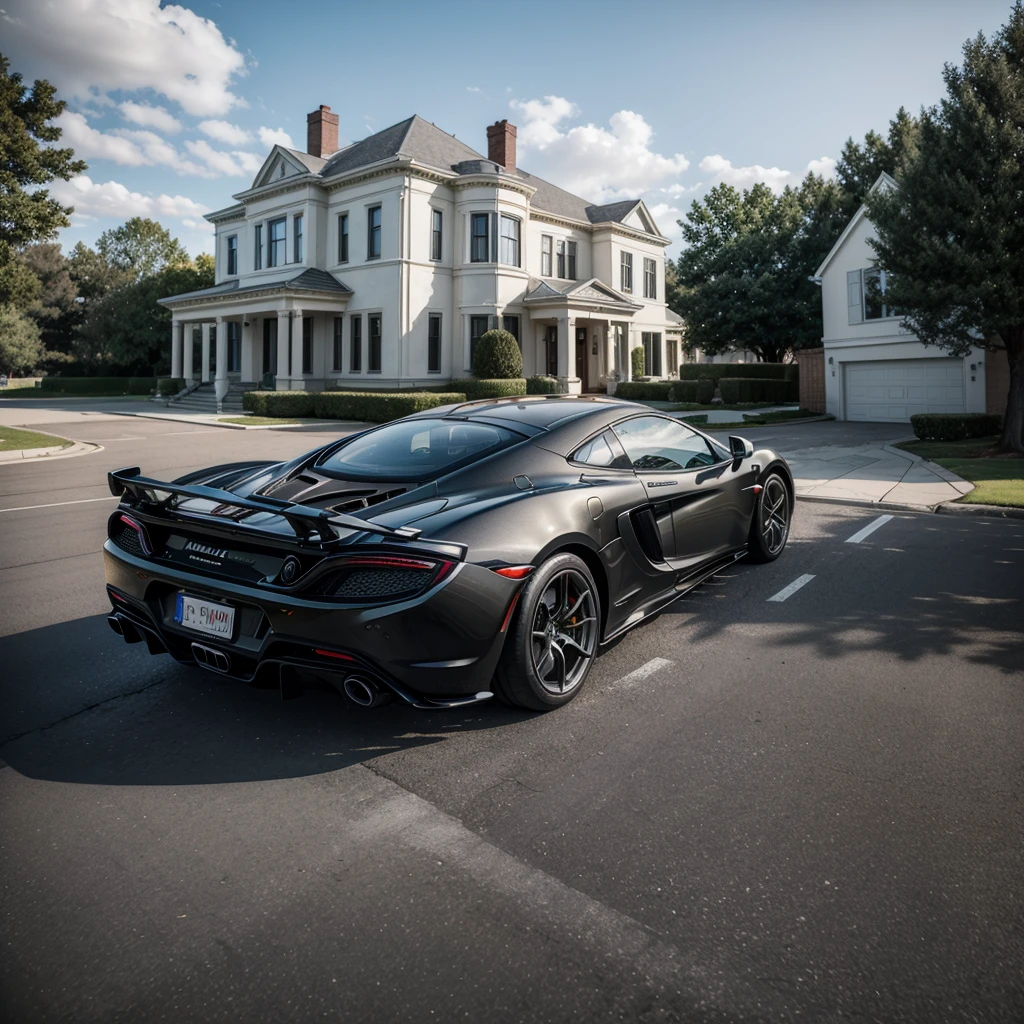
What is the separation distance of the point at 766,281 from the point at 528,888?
4200cm

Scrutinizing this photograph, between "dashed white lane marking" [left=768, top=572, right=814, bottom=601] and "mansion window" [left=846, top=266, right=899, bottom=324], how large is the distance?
2328 cm

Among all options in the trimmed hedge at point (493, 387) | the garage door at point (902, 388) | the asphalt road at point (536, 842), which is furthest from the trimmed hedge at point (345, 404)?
the asphalt road at point (536, 842)

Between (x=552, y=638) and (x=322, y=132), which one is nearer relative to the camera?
(x=552, y=638)

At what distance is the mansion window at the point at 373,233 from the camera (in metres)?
33.8

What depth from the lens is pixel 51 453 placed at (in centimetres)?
1786

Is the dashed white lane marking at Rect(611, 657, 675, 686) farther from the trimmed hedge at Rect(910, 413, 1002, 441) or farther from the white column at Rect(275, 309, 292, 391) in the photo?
the white column at Rect(275, 309, 292, 391)

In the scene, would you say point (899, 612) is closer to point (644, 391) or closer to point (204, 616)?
point (204, 616)

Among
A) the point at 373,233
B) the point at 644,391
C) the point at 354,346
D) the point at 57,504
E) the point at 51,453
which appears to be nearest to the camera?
the point at 57,504

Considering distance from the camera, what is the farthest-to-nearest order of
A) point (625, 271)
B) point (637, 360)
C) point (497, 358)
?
point (625, 271), point (637, 360), point (497, 358)

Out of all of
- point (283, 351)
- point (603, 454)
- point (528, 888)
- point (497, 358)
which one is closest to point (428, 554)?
point (528, 888)

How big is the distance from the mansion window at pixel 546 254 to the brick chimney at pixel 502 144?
329 centimetres

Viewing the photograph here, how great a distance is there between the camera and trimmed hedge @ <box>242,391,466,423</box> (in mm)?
26812

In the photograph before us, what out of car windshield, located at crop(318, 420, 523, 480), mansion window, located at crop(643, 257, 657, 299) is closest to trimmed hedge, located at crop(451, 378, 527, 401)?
mansion window, located at crop(643, 257, 657, 299)

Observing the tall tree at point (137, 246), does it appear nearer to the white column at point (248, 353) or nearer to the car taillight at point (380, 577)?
the white column at point (248, 353)
